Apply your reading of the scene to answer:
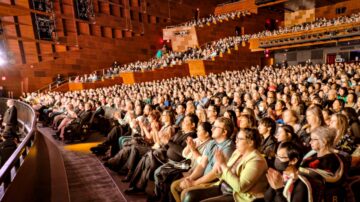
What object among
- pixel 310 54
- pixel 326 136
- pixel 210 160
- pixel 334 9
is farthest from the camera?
pixel 334 9

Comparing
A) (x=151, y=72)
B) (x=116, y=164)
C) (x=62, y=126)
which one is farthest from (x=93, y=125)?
(x=151, y=72)

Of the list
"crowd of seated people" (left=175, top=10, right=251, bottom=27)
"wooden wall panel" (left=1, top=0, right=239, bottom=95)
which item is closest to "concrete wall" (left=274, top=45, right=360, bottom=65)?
"crowd of seated people" (left=175, top=10, right=251, bottom=27)

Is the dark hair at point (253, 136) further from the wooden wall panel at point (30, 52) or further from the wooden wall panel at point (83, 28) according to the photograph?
the wooden wall panel at point (83, 28)

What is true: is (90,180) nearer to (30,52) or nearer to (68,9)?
(30,52)

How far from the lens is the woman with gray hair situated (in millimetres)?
1393

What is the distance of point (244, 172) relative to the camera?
61.8 inches

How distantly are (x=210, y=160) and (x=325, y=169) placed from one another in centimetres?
73

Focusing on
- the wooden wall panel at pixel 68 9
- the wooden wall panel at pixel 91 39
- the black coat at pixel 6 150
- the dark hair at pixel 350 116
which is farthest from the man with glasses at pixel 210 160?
the wooden wall panel at pixel 68 9

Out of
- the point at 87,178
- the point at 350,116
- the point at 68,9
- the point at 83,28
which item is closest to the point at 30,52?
the point at 68,9

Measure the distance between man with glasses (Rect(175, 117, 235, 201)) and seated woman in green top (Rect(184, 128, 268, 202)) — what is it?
0.33 ft

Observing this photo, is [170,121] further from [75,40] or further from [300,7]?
[300,7]

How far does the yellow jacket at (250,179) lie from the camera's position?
1543mm

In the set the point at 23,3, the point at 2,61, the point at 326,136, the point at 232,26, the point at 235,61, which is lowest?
the point at 326,136

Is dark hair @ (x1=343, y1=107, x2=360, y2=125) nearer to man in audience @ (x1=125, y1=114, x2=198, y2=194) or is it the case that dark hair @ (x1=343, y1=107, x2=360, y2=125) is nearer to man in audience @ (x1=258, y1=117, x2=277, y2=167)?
man in audience @ (x1=258, y1=117, x2=277, y2=167)
